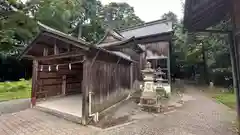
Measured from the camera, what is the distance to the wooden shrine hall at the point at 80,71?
4.73 meters

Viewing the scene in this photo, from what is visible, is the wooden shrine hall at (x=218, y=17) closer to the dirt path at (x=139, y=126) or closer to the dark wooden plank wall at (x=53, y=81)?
the dirt path at (x=139, y=126)

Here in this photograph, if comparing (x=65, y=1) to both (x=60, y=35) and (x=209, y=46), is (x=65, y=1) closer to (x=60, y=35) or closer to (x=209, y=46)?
(x=60, y=35)

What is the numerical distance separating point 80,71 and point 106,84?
361cm

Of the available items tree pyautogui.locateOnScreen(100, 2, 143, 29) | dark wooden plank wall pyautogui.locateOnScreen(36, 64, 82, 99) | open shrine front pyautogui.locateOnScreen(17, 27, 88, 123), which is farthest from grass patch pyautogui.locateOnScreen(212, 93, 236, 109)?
tree pyautogui.locateOnScreen(100, 2, 143, 29)

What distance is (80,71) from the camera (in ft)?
29.5

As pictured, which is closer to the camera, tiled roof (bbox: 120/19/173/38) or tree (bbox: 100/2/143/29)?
tiled roof (bbox: 120/19/173/38)

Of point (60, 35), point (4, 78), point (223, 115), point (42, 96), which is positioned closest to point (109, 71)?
point (60, 35)

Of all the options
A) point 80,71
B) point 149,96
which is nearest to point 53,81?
point 80,71

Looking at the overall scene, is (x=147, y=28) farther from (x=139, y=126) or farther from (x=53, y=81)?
(x=139, y=126)

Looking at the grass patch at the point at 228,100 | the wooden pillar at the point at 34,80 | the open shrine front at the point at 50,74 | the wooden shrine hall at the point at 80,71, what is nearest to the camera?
the wooden shrine hall at the point at 80,71

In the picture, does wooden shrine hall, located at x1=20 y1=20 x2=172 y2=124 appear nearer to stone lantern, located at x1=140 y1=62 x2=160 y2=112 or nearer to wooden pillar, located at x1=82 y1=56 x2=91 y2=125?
wooden pillar, located at x1=82 y1=56 x2=91 y2=125

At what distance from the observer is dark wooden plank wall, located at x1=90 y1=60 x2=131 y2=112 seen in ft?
16.5

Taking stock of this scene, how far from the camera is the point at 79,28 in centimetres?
1995

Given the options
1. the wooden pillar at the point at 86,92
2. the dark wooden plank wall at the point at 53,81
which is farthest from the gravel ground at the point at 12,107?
the wooden pillar at the point at 86,92
